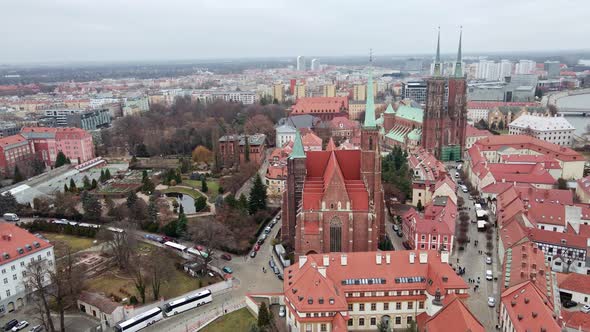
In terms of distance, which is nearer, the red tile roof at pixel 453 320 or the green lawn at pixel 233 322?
the red tile roof at pixel 453 320

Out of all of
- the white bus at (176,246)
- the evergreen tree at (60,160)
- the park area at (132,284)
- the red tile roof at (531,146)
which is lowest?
the park area at (132,284)

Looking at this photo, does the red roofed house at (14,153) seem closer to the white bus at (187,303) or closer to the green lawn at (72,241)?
the green lawn at (72,241)

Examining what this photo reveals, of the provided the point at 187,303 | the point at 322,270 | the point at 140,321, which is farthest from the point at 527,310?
the point at 140,321

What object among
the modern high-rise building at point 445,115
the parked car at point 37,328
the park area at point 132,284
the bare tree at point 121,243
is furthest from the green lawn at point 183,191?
the modern high-rise building at point 445,115

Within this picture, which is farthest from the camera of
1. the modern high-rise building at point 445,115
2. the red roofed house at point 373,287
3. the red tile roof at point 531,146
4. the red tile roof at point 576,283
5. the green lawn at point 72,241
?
the modern high-rise building at point 445,115

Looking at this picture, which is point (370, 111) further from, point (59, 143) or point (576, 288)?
point (59, 143)

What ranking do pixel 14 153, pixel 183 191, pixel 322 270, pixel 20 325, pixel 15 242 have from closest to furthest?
pixel 322 270 → pixel 20 325 → pixel 15 242 → pixel 183 191 → pixel 14 153

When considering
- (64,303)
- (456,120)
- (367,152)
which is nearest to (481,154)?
(456,120)
